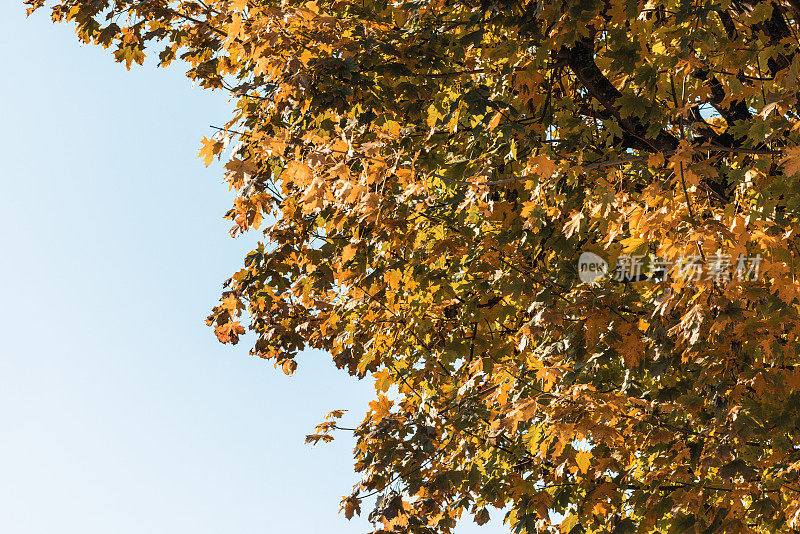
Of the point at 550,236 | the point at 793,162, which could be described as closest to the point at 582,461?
the point at 550,236

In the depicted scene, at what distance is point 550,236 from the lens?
5.69 m

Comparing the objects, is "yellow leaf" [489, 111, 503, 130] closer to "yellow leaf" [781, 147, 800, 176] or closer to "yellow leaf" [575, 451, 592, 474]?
"yellow leaf" [781, 147, 800, 176]

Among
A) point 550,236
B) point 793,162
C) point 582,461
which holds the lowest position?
point 582,461

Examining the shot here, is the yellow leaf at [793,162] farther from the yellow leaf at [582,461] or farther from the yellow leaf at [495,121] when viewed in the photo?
the yellow leaf at [582,461]

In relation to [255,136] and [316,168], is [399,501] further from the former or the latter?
[255,136]

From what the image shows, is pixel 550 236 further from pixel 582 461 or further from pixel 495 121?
pixel 582 461

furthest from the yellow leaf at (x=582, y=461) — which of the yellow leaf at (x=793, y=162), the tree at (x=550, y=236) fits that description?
the yellow leaf at (x=793, y=162)

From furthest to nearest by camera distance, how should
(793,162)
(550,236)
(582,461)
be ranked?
(550,236)
(582,461)
(793,162)

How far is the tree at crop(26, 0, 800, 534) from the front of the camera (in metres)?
4.31

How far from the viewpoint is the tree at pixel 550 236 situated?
14.1ft

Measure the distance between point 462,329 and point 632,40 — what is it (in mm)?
2507

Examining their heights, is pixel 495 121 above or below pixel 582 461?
above

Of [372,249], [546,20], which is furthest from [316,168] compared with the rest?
[546,20]

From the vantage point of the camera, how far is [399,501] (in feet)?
15.6
